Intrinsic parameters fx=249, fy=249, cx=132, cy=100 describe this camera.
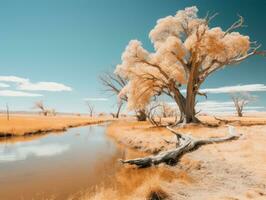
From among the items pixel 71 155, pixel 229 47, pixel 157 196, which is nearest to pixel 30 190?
pixel 157 196

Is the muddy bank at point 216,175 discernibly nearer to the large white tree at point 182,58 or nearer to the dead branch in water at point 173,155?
the dead branch in water at point 173,155

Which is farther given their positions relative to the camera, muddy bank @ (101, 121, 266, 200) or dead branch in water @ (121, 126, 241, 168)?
dead branch in water @ (121, 126, 241, 168)

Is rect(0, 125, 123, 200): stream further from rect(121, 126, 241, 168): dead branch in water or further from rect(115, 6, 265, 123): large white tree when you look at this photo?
rect(115, 6, 265, 123): large white tree

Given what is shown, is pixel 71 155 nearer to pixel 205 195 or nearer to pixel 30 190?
pixel 30 190

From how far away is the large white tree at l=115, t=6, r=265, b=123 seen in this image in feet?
73.6

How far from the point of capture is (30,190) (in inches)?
334

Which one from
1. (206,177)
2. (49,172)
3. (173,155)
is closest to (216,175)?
(206,177)

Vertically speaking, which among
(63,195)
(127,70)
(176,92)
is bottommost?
(63,195)

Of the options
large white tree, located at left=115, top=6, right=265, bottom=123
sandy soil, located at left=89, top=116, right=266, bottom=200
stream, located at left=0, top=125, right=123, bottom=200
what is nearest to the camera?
sandy soil, located at left=89, top=116, right=266, bottom=200

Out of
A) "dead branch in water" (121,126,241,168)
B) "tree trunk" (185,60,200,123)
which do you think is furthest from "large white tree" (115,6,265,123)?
"dead branch in water" (121,126,241,168)

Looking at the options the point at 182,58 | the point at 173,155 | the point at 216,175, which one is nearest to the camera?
the point at 216,175

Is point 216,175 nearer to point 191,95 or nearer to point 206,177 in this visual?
point 206,177

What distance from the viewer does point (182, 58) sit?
23797 millimetres

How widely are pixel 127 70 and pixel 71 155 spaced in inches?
491
